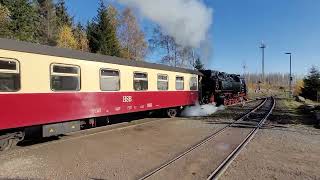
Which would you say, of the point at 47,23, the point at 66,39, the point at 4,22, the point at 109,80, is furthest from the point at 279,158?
the point at 47,23

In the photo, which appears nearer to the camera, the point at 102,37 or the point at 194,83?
the point at 194,83

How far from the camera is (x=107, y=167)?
8.84 metres

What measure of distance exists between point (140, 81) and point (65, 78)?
5.55 meters

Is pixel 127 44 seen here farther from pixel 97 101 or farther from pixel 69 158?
pixel 69 158

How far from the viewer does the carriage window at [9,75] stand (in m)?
9.66

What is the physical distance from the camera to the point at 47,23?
50781 millimetres

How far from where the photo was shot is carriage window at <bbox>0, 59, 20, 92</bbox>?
31.7 feet

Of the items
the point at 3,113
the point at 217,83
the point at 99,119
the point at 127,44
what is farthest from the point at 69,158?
the point at 127,44

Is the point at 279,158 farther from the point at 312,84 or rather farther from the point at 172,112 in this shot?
the point at 312,84

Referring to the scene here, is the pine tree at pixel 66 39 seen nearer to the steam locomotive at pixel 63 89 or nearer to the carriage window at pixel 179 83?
the carriage window at pixel 179 83

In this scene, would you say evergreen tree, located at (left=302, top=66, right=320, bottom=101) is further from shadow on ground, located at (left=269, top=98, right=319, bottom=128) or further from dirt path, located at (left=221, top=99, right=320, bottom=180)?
dirt path, located at (left=221, top=99, right=320, bottom=180)

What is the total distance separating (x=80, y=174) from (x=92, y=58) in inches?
244

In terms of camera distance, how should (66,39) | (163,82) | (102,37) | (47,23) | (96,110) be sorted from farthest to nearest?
1. (66,39)
2. (47,23)
3. (102,37)
4. (163,82)
5. (96,110)

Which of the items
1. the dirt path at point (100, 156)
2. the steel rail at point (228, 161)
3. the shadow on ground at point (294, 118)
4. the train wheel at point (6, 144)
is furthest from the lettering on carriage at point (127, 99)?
the shadow on ground at point (294, 118)
